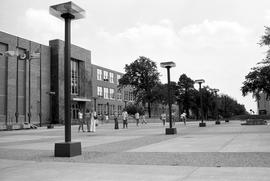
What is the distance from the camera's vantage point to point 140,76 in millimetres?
82688

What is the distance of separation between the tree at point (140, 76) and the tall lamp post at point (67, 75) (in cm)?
7008

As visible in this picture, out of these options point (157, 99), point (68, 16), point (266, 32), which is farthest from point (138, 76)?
point (68, 16)

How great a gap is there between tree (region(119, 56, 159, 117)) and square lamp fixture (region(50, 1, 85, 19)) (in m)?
70.1

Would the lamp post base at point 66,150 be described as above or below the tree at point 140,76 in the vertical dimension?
below

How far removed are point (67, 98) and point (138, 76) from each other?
238 feet

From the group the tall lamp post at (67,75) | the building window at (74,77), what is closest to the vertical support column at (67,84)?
the tall lamp post at (67,75)

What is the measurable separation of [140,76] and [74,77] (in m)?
23.1

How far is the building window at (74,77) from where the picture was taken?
6291 centimetres

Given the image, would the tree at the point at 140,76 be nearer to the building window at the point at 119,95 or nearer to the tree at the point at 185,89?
the building window at the point at 119,95

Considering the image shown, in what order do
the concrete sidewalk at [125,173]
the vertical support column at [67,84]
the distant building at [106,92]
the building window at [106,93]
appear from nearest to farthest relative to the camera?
1. the concrete sidewalk at [125,173]
2. the vertical support column at [67,84]
3. the distant building at [106,92]
4. the building window at [106,93]

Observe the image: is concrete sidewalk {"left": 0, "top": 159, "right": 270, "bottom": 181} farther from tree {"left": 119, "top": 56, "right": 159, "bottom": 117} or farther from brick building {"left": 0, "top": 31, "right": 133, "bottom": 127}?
tree {"left": 119, "top": 56, "right": 159, "bottom": 117}

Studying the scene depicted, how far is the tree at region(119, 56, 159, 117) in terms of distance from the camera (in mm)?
81625

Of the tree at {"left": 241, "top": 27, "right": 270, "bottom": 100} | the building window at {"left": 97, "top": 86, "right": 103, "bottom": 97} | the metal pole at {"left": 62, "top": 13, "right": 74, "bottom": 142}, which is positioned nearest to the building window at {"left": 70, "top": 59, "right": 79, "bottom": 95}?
the building window at {"left": 97, "top": 86, "right": 103, "bottom": 97}

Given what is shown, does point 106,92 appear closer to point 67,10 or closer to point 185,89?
point 185,89
